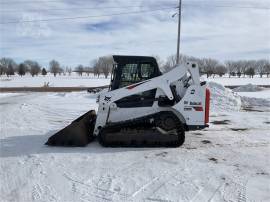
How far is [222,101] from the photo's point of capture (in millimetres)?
16031

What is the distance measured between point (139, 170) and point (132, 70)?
2942 mm

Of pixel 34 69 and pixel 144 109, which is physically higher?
pixel 34 69

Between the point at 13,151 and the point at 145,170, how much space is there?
3297 millimetres

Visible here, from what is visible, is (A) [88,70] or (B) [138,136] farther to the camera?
(A) [88,70]

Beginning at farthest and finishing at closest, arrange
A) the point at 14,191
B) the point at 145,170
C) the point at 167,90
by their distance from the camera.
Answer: the point at 167,90, the point at 145,170, the point at 14,191

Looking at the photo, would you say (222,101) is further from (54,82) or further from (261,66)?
(261,66)

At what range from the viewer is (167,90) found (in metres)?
7.80

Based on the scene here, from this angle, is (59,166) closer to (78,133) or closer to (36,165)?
(36,165)

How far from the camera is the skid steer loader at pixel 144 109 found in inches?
299

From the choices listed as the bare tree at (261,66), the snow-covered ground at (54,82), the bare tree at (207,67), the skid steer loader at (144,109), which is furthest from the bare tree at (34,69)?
the skid steer loader at (144,109)

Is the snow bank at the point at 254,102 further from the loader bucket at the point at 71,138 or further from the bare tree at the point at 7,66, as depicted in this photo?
the bare tree at the point at 7,66

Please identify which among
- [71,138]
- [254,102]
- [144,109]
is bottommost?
[71,138]

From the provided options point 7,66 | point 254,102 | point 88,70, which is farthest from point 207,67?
point 88,70

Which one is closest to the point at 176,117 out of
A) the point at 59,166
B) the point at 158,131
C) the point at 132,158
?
the point at 158,131
